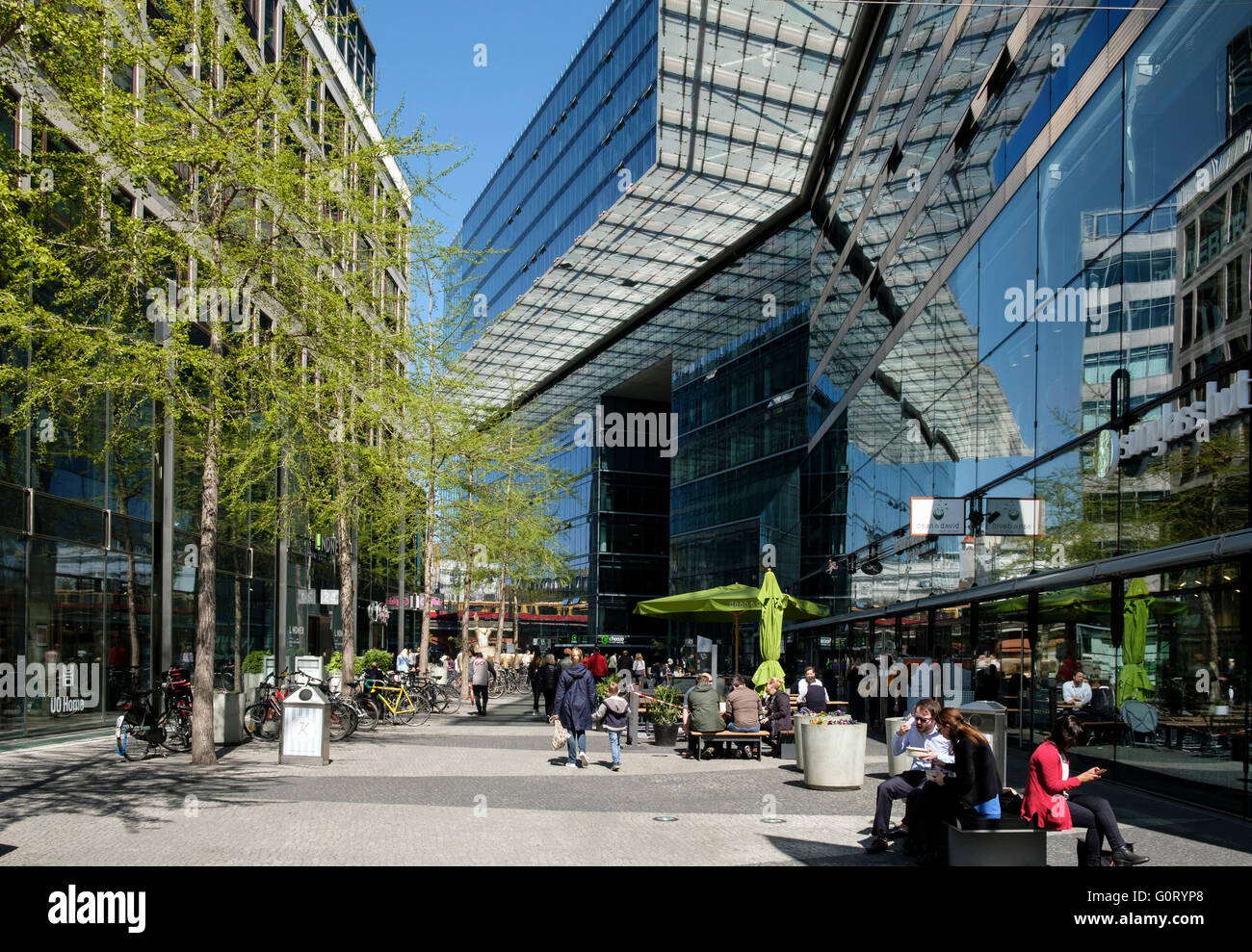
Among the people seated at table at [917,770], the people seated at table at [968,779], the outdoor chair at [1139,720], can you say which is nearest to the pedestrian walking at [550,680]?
the outdoor chair at [1139,720]

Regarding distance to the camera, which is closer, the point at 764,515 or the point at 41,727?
the point at 41,727

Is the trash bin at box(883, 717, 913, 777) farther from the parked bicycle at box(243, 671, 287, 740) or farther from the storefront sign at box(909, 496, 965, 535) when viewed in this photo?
the parked bicycle at box(243, 671, 287, 740)

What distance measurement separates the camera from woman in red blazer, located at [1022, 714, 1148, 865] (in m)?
9.20

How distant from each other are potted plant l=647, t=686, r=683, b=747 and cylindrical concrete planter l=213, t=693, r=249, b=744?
24.6 ft

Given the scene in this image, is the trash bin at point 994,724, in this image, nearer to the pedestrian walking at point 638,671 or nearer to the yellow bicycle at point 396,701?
the yellow bicycle at point 396,701

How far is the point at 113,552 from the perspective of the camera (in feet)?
75.3

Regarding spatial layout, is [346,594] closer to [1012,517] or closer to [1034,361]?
[1012,517]

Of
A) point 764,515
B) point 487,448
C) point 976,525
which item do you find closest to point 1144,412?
point 976,525

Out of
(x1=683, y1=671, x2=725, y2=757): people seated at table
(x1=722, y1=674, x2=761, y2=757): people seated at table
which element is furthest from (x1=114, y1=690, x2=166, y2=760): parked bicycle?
(x1=722, y1=674, x2=761, y2=757): people seated at table

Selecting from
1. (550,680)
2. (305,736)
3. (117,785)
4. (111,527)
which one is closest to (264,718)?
(305,736)

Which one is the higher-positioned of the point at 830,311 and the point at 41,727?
the point at 830,311

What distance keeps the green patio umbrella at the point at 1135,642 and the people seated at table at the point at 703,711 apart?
6.31 m

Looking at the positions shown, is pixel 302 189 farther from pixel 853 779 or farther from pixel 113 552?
pixel 853 779
